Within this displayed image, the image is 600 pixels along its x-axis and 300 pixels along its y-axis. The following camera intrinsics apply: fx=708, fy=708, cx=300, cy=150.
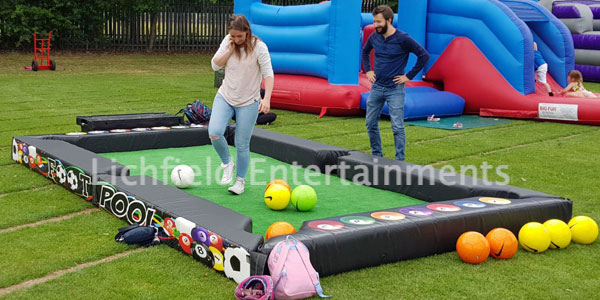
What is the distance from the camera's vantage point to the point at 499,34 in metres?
12.5

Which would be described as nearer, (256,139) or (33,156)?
(33,156)

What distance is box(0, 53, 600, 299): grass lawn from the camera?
4.37 meters

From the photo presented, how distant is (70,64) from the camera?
20141 mm

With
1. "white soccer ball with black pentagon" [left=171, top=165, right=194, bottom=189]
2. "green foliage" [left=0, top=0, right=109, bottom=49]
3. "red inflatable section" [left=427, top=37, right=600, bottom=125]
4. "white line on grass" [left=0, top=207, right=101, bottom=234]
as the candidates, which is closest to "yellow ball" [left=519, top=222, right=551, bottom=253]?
"white soccer ball with black pentagon" [left=171, top=165, right=194, bottom=189]

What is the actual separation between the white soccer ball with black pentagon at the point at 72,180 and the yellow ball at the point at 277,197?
1.81 metres

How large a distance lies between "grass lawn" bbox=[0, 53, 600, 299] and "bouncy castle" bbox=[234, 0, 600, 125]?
15.5 inches

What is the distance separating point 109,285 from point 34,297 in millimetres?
434

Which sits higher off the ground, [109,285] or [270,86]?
[270,86]

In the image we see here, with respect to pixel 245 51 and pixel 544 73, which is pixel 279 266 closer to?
pixel 245 51

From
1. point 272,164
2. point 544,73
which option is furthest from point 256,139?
point 544,73

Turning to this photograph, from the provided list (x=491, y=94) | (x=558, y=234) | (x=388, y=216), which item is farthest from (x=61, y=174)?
(x=491, y=94)

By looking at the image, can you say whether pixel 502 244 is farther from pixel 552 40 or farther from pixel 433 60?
pixel 552 40

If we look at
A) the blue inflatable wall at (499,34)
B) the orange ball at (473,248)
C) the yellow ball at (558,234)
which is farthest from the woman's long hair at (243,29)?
the blue inflatable wall at (499,34)

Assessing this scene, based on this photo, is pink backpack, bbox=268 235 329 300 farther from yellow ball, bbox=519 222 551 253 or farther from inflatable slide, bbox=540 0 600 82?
inflatable slide, bbox=540 0 600 82
